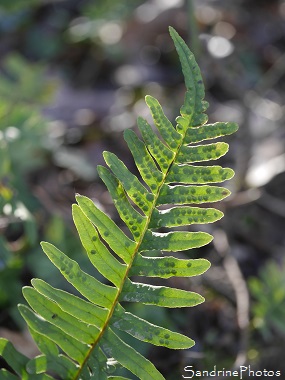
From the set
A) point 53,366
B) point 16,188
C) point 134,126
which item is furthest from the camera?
point 134,126

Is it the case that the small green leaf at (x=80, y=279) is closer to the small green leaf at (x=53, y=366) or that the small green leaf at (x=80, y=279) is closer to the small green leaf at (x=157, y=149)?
the small green leaf at (x=53, y=366)

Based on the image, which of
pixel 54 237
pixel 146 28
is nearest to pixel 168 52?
pixel 146 28

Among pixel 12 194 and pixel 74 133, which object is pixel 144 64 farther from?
pixel 12 194

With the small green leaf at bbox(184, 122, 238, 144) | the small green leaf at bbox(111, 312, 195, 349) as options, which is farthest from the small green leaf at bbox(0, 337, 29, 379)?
the small green leaf at bbox(184, 122, 238, 144)

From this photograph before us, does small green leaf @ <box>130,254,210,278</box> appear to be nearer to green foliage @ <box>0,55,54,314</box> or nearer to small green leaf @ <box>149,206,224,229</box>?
small green leaf @ <box>149,206,224,229</box>

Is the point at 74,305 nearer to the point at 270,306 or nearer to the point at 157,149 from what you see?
the point at 157,149

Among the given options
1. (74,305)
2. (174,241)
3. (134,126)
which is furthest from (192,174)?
(134,126)
